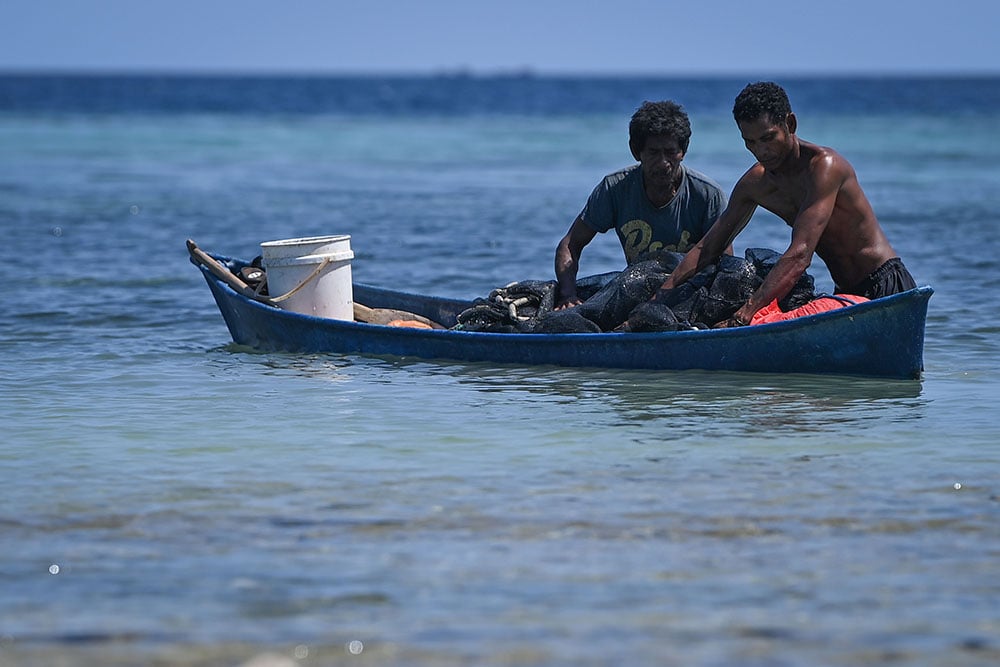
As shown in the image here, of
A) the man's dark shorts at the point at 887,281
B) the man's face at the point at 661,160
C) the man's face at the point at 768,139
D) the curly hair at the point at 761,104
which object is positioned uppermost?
the curly hair at the point at 761,104

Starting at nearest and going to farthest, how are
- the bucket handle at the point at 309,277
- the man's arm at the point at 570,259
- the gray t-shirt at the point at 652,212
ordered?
the gray t-shirt at the point at 652,212 < the man's arm at the point at 570,259 < the bucket handle at the point at 309,277

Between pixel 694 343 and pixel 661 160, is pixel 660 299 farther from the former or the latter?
pixel 661 160

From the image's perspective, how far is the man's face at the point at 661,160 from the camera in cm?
782

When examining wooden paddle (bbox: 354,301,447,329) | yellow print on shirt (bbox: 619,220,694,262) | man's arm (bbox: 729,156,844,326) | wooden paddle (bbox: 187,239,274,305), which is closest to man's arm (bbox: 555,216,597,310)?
yellow print on shirt (bbox: 619,220,694,262)

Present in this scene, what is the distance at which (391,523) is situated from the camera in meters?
5.39

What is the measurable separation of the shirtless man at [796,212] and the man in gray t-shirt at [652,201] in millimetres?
351

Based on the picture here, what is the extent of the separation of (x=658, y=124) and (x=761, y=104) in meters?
0.79

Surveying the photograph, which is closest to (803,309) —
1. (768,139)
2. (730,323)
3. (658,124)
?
(730,323)

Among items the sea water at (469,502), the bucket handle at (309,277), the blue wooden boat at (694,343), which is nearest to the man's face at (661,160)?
the blue wooden boat at (694,343)

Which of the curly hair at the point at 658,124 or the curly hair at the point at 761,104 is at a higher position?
the curly hair at the point at 761,104

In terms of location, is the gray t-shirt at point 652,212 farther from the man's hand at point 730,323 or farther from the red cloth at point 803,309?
the red cloth at point 803,309

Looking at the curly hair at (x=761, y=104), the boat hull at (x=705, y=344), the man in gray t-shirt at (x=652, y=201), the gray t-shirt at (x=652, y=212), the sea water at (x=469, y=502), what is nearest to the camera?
the sea water at (x=469, y=502)

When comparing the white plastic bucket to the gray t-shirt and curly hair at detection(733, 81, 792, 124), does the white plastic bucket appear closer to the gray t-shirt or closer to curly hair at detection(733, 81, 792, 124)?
the gray t-shirt

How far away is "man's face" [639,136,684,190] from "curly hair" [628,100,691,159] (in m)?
0.03
